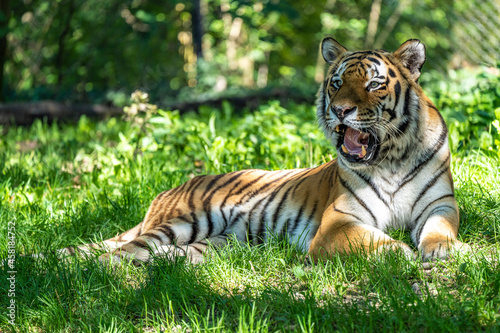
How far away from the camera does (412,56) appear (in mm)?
3021

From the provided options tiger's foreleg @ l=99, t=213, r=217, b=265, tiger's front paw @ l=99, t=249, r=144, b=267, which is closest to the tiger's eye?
tiger's foreleg @ l=99, t=213, r=217, b=265

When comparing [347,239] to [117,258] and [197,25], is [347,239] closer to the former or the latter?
[117,258]

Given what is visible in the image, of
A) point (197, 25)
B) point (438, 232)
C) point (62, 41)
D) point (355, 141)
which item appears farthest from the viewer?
point (62, 41)

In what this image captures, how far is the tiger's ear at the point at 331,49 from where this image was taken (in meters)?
3.36

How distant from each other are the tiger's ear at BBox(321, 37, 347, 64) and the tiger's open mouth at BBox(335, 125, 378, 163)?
0.64 m

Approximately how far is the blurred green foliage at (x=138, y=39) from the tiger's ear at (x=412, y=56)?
5.85m

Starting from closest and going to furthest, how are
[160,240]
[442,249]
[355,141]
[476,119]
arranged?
1. [442,249]
2. [355,141]
3. [160,240]
4. [476,119]

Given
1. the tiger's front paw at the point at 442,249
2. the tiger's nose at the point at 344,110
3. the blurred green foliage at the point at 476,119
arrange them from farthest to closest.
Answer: the blurred green foliage at the point at 476,119, the tiger's nose at the point at 344,110, the tiger's front paw at the point at 442,249

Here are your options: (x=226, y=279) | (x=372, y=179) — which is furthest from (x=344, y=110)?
(x=226, y=279)

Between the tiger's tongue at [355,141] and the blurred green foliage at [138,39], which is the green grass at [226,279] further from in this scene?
the blurred green foliage at [138,39]

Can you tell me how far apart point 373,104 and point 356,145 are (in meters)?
0.25

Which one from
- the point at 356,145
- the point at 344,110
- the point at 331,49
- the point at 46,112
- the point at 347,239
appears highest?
the point at 331,49

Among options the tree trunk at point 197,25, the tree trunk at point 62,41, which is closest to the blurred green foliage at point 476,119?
the tree trunk at point 197,25

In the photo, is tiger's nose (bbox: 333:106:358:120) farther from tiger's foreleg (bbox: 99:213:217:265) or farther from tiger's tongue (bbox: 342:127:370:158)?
tiger's foreleg (bbox: 99:213:217:265)
